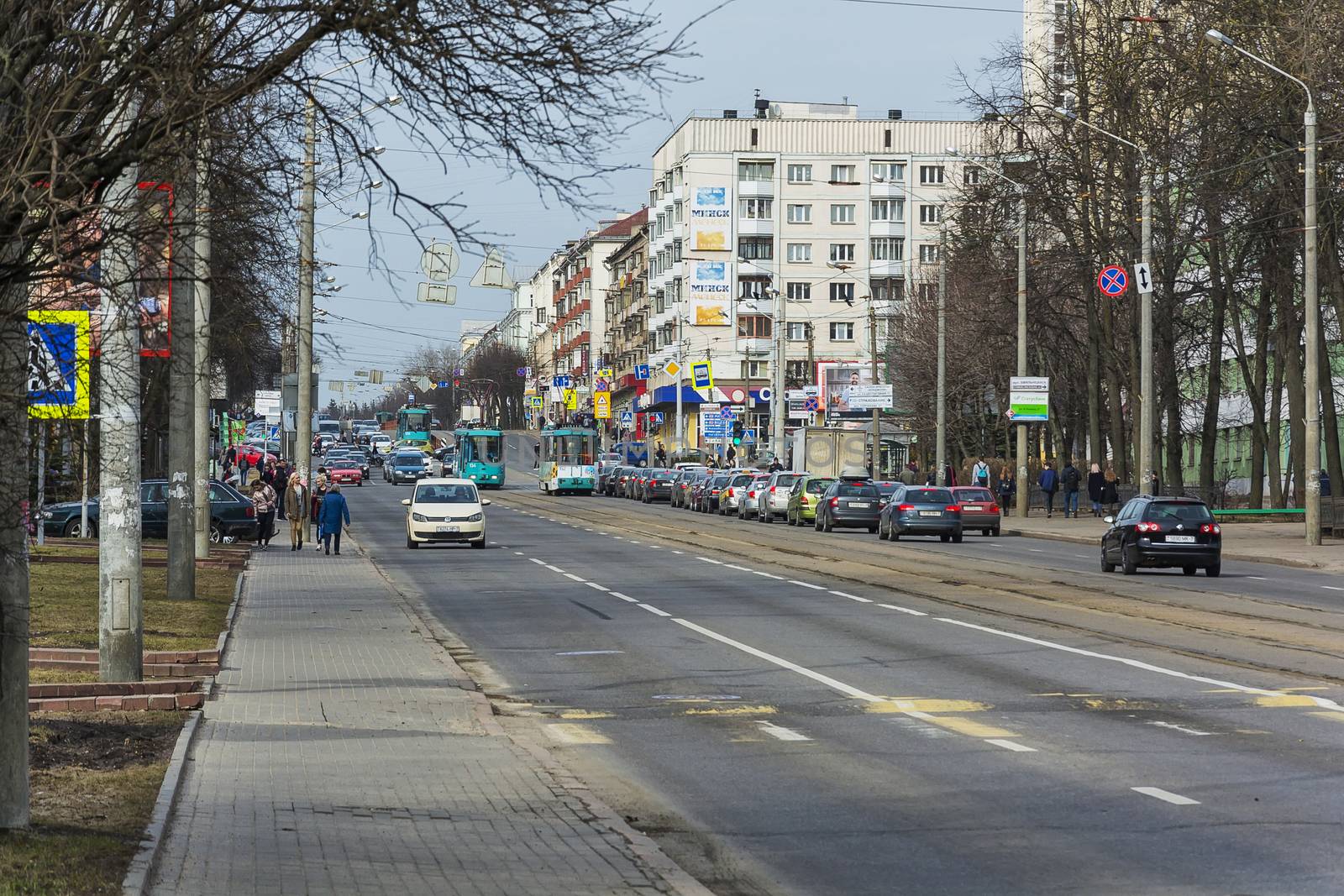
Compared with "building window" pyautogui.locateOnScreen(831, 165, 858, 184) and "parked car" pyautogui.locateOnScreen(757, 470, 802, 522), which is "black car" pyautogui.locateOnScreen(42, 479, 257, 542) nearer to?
"parked car" pyautogui.locateOnScreen(757, 470, 802, 522)

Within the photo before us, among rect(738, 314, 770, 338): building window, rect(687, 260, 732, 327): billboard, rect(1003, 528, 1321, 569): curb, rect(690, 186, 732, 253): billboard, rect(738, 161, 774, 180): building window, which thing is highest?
rect(738, 161, 774, 180): building window

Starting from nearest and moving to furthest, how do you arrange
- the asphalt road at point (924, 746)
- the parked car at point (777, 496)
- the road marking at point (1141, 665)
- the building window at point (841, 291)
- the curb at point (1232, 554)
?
the asphalt road at point (924, 746) → the road marking at point (1141, 665) → the curb at point (1232, 554) → the parked car at point (777, 496) → the building window at point (841, 291)

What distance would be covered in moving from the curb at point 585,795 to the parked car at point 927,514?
26.8 meters

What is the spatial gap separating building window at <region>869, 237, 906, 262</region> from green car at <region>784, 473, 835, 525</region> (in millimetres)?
63673

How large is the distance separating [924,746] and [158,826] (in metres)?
5.58

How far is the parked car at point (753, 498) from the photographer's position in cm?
6378

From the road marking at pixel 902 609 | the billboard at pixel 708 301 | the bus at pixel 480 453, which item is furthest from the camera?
the bus at pixel 480 453

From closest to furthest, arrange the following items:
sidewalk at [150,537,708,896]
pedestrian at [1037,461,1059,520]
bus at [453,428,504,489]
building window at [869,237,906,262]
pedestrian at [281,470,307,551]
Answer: sidewalk at [150,537,708,896] < pedestrian at [281,470,307,551] < pedestrian at [1037,461,1059,520] < bus at [453,428,504,489] < building window at [869,237,906,262]

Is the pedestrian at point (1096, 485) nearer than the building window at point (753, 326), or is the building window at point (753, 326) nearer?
the pedestrian at point (1096, 485)

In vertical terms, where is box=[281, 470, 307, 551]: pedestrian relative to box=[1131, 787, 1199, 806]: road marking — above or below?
above

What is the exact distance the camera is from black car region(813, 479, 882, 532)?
53375 mm

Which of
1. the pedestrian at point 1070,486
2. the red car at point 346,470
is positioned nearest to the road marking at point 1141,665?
the pedestrian at point 1070,486

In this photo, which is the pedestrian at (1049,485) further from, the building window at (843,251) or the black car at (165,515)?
the building window at (843,251)

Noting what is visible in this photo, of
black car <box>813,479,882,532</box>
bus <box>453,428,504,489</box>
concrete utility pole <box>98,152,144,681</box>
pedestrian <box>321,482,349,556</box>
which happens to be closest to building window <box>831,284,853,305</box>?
bus <box>453,428,504,489</box>
